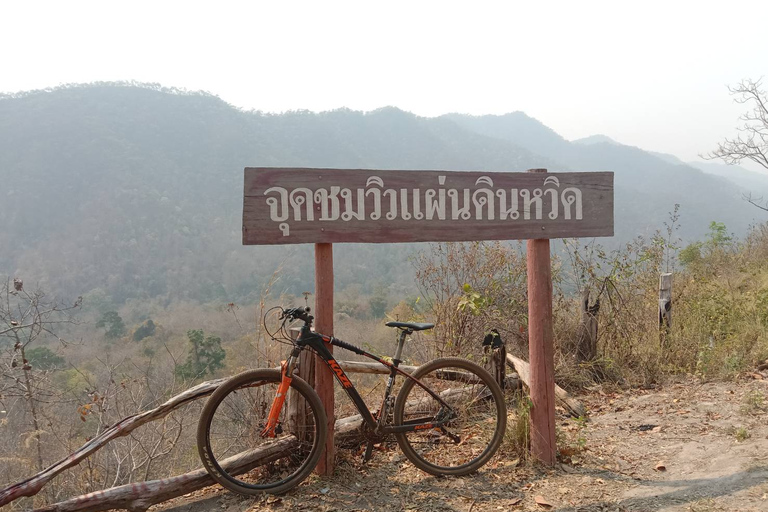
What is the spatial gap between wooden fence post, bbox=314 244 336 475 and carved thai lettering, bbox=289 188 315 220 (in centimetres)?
23

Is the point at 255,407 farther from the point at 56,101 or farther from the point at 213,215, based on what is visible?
the point at 56,101

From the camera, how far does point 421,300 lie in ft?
19.8

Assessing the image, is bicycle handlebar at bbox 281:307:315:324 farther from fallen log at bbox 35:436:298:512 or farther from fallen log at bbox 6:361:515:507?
fallen log at bbox 35:436:298:512

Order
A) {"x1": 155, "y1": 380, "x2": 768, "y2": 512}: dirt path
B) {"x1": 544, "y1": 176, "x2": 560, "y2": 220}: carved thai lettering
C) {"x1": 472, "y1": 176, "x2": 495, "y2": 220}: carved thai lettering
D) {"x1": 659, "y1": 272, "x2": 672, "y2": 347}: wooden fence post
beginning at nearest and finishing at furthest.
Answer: {"x1": 155, "y1": 380, "x2": 768, "y2": 512}: dirt path
{"x1": 472, "y1": 176, "x2": 495, "y2": 220}: carved thai lettering
{"x1": 544, "y1": 176, "x2": 560, "y2": 220}: carved thai lettering
{"x1": 659, "y1": 272, "x2": 672, "y2": 347}: wooden fence post

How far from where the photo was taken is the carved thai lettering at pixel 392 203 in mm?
3104

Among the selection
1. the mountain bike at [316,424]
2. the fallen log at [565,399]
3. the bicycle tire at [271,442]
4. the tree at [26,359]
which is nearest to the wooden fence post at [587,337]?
the fallen log at [565,399]

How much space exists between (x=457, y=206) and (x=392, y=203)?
0.45m

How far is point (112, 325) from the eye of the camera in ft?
106

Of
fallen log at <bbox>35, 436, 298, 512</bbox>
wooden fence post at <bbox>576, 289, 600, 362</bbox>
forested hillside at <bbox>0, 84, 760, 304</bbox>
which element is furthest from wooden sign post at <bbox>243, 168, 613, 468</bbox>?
forested hillside at <bbox>0, 84, 760, 304</bbox>

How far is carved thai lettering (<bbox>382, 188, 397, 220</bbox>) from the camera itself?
10.2 ft

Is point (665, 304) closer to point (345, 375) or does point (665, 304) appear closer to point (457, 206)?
point (457, 206)

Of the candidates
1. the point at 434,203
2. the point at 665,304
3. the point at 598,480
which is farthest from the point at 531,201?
the point at 665,304

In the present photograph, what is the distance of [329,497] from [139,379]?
3.96m

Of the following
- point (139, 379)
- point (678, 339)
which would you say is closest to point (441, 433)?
point (678, 339)
